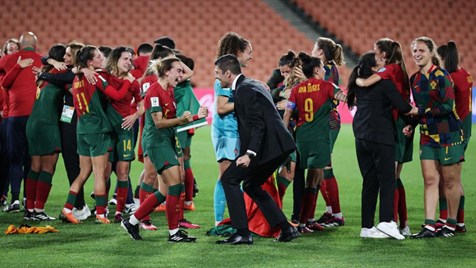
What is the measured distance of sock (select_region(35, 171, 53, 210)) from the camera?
30.7 ft

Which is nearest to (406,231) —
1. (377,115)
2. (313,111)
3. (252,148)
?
(377,115)

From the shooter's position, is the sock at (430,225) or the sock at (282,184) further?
the sock at (282,184)

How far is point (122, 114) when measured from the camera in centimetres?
903

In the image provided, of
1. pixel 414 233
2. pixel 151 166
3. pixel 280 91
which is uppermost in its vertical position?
pixel 280 91

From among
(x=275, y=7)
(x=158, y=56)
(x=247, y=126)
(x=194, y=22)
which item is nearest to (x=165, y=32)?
(x=194, y=22)

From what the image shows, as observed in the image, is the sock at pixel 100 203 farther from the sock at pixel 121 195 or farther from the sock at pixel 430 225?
the sock at pixel 430 225

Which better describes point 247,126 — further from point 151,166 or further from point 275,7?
point 275,7

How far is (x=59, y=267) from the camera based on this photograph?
21.6 ft

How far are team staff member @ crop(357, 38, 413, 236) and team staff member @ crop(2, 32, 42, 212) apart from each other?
402 centimetres

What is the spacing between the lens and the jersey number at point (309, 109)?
830cm

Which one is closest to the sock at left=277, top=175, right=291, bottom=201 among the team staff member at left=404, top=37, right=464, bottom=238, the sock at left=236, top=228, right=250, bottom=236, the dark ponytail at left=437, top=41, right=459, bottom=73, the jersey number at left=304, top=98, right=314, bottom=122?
the jersey number at left=304, top=98, right=314, bottom=122

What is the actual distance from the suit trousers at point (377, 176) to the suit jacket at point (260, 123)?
0.85 m

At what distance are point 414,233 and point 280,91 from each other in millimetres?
1985

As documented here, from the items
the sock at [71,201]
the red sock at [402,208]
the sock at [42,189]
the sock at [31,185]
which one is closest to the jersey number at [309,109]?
the red sock at [402,208]
